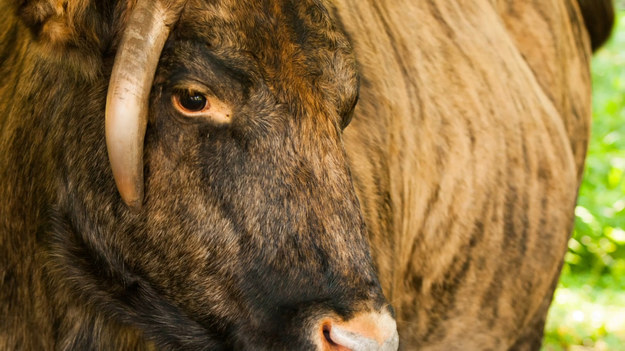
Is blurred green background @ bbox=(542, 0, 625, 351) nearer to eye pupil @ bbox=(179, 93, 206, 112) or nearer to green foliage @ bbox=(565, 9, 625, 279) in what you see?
green foliage @ bbox=(565, 9, 625, 279)

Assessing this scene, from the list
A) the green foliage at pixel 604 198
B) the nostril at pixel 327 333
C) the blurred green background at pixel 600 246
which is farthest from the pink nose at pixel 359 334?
the green foliage at pixel 604 198

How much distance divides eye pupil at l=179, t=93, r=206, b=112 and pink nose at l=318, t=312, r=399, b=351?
2.28 ft

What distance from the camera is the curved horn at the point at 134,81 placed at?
2715mm

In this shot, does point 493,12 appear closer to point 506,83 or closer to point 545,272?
point 506,83

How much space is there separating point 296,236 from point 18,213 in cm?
91

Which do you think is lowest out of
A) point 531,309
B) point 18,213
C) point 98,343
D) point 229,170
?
point 531,309

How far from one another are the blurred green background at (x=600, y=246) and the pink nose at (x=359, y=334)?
4.39 metres

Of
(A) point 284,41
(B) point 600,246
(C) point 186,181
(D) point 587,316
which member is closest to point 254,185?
(C) point 186,181

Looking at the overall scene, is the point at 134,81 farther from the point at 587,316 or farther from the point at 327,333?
the point at 587,316

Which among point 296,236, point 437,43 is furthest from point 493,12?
point 296,236

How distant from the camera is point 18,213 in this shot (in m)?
3.14

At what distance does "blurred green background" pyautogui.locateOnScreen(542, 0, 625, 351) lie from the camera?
7254 mm

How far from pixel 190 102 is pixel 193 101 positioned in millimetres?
11

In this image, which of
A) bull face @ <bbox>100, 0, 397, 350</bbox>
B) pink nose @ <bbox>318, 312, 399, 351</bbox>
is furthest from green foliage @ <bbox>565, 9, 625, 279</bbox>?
pink nose @ <bbox>318, 312, 399, 351</bbox>
